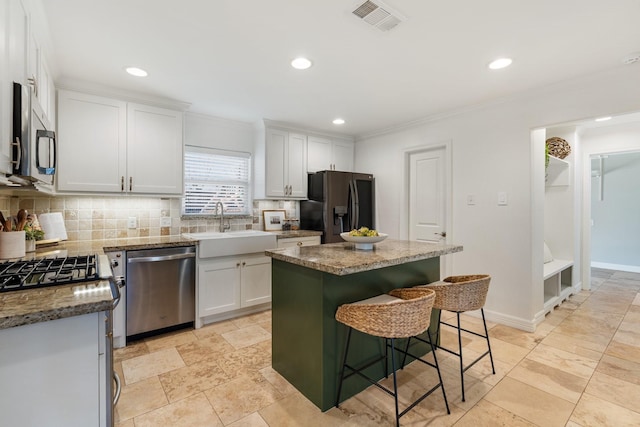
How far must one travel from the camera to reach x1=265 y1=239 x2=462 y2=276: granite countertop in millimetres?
1677

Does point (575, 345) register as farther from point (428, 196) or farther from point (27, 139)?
point (27, 139)

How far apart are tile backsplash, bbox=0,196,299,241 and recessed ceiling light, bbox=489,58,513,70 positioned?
3.31 m

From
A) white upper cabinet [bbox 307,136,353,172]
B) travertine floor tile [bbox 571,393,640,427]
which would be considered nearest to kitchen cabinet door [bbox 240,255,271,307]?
white upper cabinet [bbox 307,136,353,172]

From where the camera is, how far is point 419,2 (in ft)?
5.61

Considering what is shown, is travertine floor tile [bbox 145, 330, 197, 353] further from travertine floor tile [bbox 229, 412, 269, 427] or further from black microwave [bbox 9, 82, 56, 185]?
black microwave [bbox 9, 82, 56, 185]

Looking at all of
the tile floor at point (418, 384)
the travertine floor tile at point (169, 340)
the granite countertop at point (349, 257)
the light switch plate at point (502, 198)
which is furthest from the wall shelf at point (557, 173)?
the travertine floor tile at point (169, 340)

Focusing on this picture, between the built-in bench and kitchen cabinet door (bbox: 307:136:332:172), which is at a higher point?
kitchen cabinet door (bbox: 307:136:332:172)

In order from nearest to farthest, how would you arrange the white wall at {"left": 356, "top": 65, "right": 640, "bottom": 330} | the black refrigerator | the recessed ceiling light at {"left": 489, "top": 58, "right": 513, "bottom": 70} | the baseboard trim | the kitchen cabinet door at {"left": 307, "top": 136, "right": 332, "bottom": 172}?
the recessed ceiling light at {"left": 489, "top": 58, "right": 513, "bottom": 70}, the white wall at {"left": 356, "top": 65, "right": 640, "bottom": 330}, the black refrigerator, the kitchen cabinet door at {"left": 307, "top": 136, "right": 332, "bottom": 172}, the baseboard trim

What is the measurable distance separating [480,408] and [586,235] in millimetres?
3925

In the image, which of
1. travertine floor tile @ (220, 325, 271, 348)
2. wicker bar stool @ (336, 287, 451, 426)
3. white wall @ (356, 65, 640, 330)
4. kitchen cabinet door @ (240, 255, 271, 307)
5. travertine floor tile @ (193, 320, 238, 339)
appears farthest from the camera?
kitchen cabinet door @ (240, 255, 271, 307)

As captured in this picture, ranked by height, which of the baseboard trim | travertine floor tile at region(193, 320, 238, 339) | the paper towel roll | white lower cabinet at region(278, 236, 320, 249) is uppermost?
the paper towel roll

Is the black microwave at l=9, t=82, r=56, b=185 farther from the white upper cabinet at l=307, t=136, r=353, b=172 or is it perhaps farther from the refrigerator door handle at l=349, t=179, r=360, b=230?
the refrigerator door handle at l=349, t=179, r=360, b=230

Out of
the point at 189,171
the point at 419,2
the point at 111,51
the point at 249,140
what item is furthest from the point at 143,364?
the point at 419,2

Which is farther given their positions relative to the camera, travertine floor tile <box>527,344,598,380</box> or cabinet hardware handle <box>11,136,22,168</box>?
travertine floor tile <box>527,344,598,380</box>
